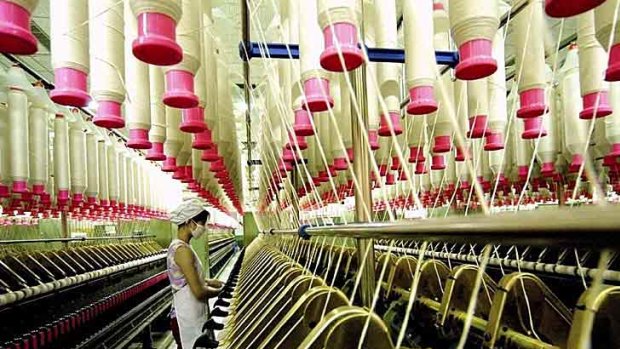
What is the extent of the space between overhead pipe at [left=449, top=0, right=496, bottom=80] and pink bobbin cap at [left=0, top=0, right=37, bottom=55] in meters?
0.85

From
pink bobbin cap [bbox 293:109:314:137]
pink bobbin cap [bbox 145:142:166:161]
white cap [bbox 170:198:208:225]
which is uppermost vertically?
pink bobbin cap [bbox 293:109:314:137]

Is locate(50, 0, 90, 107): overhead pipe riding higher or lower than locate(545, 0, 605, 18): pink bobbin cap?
higher

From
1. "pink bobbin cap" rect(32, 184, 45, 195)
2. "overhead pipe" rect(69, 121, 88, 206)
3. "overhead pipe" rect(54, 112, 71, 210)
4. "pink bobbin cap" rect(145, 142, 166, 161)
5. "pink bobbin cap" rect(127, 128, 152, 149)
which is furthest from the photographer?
"overhead pipe" rect(69, 121, 88, 206)

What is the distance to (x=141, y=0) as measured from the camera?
3.05ft

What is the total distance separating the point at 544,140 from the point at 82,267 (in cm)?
422

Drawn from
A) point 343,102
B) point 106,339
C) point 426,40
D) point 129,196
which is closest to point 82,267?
point 106,339

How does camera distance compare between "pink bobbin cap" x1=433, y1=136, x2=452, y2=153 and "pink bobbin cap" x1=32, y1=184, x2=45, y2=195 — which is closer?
"pink bobbin cap" x1=433, y1=136, x2=452, y2=153

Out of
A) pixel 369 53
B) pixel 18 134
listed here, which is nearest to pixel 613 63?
pixel 369 53

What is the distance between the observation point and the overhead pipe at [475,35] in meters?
1.13

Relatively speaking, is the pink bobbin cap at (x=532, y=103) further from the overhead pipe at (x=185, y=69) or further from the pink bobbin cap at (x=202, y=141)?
the pink bobbin cap at (x=202, y=141)

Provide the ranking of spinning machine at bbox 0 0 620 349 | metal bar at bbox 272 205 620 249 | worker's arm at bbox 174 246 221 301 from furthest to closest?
worker's arm at bbox 174 246 221 301, spinning machine at bbox 0 0 620 349, metal bar at bbox 272 205 620 249

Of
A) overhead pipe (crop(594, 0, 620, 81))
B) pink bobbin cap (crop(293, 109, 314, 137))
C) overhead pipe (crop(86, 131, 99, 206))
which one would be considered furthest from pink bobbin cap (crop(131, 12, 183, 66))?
overhead pipe (crop(86, 131, 99, 206))

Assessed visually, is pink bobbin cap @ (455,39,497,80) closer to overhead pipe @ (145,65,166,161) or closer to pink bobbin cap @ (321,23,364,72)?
pink bobbin cap @ (321,23,364,72)

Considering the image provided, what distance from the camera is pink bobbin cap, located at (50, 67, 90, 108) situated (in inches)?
44.6
